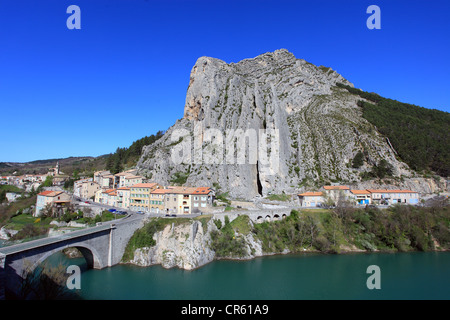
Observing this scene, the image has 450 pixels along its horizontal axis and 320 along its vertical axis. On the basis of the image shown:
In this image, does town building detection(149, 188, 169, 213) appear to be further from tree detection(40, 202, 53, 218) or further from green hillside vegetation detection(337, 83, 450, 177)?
green hillside vegetation detection(337, 83, 450, 177)

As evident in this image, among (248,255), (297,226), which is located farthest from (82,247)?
(297,226)

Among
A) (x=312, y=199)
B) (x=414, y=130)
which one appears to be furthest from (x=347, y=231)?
(x=414, y=130)

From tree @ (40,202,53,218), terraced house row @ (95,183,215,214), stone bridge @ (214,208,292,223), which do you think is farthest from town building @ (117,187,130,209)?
stone bridge @ (214,208,292,223)

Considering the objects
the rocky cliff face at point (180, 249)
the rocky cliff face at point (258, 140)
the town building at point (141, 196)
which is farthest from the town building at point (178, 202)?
the rocky cliff face at point (258, 140)

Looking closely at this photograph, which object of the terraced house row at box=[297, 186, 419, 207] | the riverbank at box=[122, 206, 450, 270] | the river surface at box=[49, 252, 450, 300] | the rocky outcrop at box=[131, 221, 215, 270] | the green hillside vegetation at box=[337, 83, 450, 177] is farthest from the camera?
the green hillside vegetation at box=[337, 83, 450, 177]

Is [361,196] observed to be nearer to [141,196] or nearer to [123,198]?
[141,196]

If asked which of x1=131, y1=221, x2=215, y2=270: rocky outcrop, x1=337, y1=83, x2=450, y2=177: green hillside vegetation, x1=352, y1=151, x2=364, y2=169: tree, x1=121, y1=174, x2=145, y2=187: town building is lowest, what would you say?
x1=131, y1=221, x2=215, y2=270: rocky outcrop
